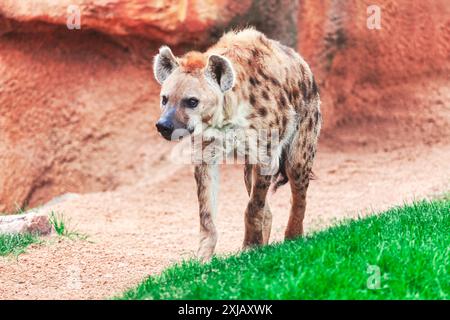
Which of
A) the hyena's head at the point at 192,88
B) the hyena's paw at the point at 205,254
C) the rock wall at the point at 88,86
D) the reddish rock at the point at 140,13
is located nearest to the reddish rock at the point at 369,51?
the rock wall at the point at 88,86

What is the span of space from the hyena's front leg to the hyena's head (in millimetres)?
444

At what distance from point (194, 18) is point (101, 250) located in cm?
335

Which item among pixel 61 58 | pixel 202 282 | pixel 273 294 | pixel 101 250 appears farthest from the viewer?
pixel 61 58

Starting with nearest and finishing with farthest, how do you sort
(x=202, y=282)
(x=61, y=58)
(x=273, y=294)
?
(x=273, y=294)
(x=202, y=282)
(x=61, y=58)

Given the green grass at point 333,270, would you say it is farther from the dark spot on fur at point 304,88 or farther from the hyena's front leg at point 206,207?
the dark spot on fur at point 304,88

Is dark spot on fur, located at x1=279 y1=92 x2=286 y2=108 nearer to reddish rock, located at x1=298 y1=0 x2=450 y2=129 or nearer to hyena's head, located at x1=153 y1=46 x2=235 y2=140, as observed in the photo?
hyena's head, located at x1=153 y1=46 x2=235 y2=140

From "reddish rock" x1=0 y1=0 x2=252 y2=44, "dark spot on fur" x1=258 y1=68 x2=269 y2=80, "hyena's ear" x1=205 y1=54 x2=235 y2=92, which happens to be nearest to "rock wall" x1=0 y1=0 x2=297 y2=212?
"reddish rock" x1=0 y1=0 x2=252 y2=44

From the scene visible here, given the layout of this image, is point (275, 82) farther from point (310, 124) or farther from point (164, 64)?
point (164, 64)

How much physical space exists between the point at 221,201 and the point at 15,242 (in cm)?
320

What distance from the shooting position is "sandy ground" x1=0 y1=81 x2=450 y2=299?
19.8 ft

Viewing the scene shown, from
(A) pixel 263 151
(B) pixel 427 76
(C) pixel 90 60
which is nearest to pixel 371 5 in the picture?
(B) pixel 427 76

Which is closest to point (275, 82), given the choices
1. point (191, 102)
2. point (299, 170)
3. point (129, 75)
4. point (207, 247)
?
point (299, 170)

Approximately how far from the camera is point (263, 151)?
5.99m

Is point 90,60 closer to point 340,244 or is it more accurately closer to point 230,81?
point 230,81
